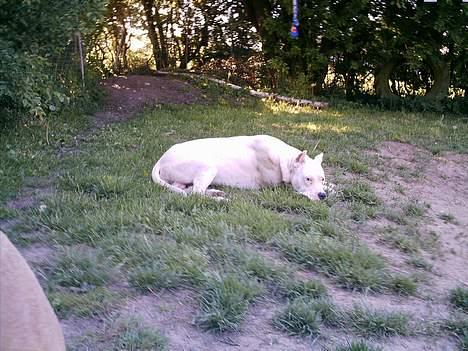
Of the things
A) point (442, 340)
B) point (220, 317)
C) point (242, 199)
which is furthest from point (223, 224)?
point (442, 340)

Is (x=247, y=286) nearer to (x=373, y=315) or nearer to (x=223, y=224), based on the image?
(x=373, y=315)

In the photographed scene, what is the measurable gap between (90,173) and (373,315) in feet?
11.9

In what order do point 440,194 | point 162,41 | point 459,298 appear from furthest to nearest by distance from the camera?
1. point 162,41
2. point 440,194
3. point 459,298

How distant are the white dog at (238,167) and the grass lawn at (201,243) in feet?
0.65

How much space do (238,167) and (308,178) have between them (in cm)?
77

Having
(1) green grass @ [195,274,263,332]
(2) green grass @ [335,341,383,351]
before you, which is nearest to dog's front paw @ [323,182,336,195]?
(1) green grass @ [195,274,263,332]

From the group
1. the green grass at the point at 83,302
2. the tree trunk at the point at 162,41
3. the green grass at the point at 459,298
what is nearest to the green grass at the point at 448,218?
the green grass at the point at 459,298

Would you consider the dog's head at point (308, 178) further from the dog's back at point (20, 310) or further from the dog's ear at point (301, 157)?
the dog's back at point (20, 310)

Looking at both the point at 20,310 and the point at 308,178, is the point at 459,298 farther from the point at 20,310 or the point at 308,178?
the point at 20,310

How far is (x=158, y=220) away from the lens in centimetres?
452

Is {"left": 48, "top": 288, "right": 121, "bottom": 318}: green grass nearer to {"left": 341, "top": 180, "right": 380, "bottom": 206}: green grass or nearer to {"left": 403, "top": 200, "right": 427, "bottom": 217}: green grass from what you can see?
{"left": 341, "top": 180, "right": 380, "bottom": 206}: green grass

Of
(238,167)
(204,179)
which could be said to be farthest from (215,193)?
(238,167)

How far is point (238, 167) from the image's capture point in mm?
6004

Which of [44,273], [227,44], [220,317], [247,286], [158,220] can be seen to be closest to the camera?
[220,317]
